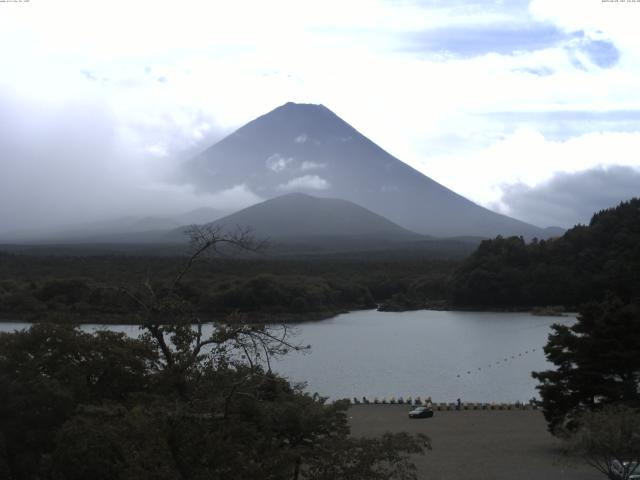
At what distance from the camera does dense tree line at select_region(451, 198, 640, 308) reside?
38.6m

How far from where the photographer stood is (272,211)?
102 m

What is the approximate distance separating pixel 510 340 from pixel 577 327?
1680cm

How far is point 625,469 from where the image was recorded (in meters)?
7.54

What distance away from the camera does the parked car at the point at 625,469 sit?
24.8 feet

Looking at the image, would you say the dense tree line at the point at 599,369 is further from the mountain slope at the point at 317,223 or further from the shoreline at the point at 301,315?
the mountain slope at the point at 317,223

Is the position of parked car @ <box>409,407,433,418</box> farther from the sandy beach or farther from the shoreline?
the shoreline

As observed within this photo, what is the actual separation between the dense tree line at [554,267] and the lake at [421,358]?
425 centimetres

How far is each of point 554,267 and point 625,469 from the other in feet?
113

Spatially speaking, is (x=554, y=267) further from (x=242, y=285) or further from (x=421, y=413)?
(x=421, y=413)

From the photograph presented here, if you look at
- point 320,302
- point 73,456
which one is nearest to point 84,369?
point 73,456

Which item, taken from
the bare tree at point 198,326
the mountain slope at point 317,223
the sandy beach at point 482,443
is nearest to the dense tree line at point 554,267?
the sandy beach at point 482,443

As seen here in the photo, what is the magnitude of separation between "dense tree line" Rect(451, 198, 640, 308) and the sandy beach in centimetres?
2457

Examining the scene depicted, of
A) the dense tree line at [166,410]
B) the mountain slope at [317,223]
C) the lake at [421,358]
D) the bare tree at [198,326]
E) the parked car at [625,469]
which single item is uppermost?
the mountain slope at [317,223]

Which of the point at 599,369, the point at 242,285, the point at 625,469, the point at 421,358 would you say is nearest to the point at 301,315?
the point at 242,285
